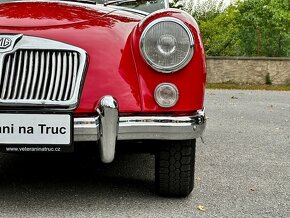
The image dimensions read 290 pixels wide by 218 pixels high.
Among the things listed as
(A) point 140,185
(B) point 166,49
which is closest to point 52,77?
(B) point 166,49

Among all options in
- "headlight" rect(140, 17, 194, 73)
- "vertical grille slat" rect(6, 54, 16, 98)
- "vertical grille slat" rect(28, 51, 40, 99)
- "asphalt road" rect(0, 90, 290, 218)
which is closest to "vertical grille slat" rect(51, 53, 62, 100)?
"vertical grille slat" rect(28, 51, 40, 99)

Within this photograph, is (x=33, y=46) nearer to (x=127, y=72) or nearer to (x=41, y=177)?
(x=127, y=72)

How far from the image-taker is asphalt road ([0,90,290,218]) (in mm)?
3367

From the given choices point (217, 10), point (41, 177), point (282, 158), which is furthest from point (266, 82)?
point (41, 177)

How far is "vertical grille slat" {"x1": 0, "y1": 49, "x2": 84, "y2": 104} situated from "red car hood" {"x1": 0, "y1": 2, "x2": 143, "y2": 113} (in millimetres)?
87

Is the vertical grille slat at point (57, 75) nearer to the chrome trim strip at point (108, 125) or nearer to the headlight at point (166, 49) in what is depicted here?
the chrome trim strip at point (108, 125)

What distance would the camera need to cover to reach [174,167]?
351 centimetres

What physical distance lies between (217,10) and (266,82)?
1367cm

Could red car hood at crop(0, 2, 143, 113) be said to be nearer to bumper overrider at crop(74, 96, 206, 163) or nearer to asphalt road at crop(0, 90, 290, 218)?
bumper overrider at crop(74, 96, 206, 163)

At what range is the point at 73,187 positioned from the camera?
384 centimetres

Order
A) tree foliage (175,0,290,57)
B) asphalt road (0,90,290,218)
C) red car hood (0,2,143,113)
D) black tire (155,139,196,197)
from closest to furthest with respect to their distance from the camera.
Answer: red car hood (0,2,143,113)
asphalt road (0,90,290,218)
black tire (155,139,196,197)
tree foliage (175,0,290,57)

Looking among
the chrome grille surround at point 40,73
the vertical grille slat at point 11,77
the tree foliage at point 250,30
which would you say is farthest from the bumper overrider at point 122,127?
the tree foliage at point 250,30

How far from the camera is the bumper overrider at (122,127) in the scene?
3180mm

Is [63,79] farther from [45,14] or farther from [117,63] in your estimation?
[45,14]
